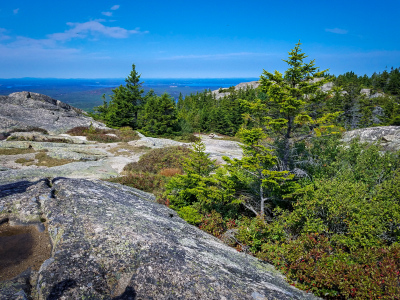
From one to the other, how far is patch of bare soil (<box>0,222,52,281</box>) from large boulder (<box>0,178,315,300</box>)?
0.52ft

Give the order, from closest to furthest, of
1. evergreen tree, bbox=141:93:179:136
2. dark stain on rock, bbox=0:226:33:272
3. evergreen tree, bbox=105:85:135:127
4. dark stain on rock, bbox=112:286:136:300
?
dark stain on rock, bbox=112:286:136:300 → dark stain on rock, bbox=0:226:33:272 → evergreen tree, bbox=141:93:179:136 → evergreen tree, bbox=105:85:135:127

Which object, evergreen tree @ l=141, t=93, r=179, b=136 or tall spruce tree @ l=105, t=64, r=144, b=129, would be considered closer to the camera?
evergreen tree @ l=141, t=93, r=179, b=136

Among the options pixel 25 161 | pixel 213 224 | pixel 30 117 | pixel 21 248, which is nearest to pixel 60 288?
pixel 21 248

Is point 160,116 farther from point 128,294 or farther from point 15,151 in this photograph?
point 128,294

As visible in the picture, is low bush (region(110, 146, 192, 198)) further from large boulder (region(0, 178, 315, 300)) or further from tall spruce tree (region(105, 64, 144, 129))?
tall spruce tree (region(105, 64, 144, 129))

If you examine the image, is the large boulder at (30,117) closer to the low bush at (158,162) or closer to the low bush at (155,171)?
the low bush at (158,162)

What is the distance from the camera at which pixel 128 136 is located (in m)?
32.6

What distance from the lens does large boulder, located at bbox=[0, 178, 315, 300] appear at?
13.2 ft

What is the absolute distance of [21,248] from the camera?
4.92m

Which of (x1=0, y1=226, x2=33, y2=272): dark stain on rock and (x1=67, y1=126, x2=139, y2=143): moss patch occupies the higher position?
(x1=0, y1=226, x2=33, y2=272): dark stain on rock

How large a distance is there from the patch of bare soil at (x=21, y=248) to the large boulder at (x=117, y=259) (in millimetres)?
159

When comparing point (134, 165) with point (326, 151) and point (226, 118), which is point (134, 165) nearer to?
point (326, 151)

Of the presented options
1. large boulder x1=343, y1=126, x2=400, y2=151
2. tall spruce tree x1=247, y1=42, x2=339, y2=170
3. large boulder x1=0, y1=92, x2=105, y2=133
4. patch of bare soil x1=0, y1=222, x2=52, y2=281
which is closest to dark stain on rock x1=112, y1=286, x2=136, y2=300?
patch of bare soil x1=0, y1=222, x2=52, y2=281

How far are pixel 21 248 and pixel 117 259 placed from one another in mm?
2266
